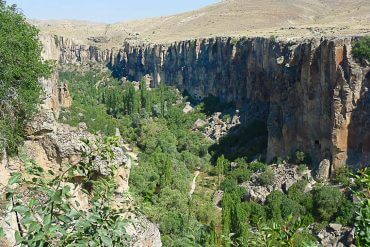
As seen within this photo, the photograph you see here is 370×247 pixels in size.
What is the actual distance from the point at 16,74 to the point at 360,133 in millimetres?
26626

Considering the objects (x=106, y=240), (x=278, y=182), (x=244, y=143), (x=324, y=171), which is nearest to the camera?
(x=106, y=240)

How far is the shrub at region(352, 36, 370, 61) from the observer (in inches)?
1312

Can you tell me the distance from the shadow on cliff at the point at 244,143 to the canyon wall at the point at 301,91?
58.4 inches

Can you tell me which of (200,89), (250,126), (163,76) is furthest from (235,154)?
(163,76)

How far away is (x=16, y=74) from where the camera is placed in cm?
1405

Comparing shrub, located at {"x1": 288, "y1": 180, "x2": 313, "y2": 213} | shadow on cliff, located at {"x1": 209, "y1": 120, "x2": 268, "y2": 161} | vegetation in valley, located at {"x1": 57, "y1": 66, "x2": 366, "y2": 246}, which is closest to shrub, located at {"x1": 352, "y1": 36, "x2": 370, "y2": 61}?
vegetation in valley, located at {"x1": 57, "y1": 66, "x2": 366, "y2": 246}

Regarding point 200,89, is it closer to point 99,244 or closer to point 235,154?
point 235,154

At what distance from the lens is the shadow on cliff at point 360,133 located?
32969 mm

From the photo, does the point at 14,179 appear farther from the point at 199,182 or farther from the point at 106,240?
the point at 199,182

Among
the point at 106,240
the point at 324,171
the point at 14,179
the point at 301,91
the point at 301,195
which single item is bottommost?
the point at 301,195

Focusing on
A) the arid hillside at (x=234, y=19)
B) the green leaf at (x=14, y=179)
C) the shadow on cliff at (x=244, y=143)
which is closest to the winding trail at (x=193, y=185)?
the shadow on cliff at (x=244, y=143)

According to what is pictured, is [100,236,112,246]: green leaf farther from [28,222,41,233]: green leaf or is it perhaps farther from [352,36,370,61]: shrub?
[352,36,370,61]: shrub

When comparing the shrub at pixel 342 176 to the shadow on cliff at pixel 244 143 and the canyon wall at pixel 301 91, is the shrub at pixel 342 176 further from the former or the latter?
the shadow on cliff at pixel 244 143

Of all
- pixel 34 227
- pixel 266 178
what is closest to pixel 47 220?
pixel 34 227
